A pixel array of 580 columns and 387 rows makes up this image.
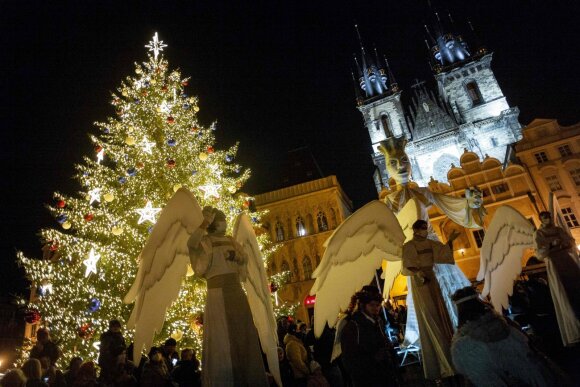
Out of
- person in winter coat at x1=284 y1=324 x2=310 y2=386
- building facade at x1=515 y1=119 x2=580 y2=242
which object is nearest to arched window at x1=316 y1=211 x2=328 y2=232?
building facade at x1=515 y1=119 x2=580 y2=242

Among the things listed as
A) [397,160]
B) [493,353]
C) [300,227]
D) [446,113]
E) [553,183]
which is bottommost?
[493,353]

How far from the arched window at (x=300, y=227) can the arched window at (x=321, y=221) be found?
1377mm

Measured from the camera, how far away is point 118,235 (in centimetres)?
892

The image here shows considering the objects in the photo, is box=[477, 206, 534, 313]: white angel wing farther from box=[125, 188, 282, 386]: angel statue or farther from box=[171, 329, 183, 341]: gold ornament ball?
box=[171, 329, 183, 341]: gold ornament ball

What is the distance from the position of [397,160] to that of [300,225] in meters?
24.0

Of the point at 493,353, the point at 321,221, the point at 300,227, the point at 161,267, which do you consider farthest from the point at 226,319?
the point at 300,227

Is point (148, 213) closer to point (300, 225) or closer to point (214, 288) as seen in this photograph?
point (214, 288)

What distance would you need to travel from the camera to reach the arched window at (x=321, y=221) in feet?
95.9

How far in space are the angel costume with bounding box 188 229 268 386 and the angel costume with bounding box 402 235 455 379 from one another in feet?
Answer: 6.72

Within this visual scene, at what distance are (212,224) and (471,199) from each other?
14.1 ft

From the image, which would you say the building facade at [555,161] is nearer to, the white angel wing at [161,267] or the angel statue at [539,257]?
the angel statue at [539,257]

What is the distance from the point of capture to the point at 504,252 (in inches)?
218

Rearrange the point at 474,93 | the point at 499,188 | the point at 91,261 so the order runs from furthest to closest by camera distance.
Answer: the point at 474,93, the point at 499,188, the point at 91,261

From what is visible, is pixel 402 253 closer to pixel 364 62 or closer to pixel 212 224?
pixel 212 224
